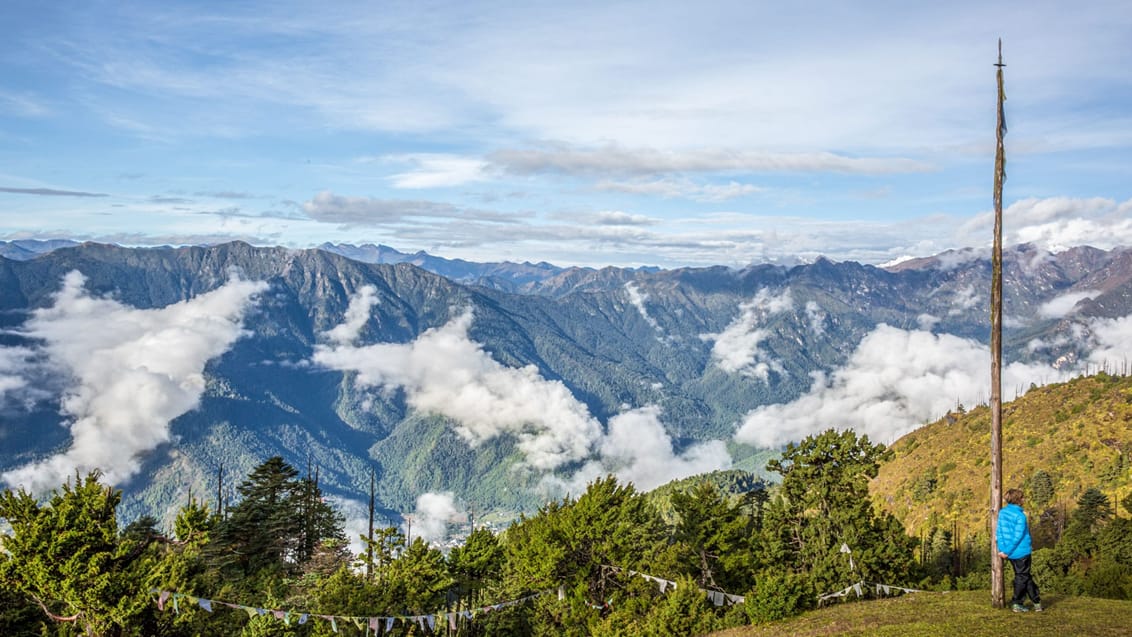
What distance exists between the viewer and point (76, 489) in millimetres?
27875

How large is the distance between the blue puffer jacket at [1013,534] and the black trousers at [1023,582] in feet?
1.82

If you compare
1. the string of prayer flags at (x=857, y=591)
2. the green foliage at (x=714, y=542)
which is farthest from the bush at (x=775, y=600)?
the green foliage at (x=714, y=542)

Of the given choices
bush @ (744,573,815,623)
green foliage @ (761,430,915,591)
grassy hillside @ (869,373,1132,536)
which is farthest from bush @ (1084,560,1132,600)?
grassy hillside @ (869,373,1132,536)

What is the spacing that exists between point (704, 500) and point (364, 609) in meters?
24.0

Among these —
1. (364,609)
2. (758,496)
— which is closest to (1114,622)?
(364,609)

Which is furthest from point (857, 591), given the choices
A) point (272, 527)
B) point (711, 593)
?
point (272, 527)

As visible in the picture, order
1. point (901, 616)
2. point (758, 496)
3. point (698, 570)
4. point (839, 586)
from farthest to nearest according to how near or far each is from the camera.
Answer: point (758, 496)
point (698, 570)
point (839, 586)
point (901, 616)

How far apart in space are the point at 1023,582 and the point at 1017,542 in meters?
2.05

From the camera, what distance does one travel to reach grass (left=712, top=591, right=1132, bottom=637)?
20.4 metres

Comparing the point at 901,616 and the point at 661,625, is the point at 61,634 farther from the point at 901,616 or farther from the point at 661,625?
the point at 901,616

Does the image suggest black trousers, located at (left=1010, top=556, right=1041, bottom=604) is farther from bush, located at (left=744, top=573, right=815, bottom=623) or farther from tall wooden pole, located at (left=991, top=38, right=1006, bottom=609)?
bush, located at (left=744, top=573, right=815, bottom=623)

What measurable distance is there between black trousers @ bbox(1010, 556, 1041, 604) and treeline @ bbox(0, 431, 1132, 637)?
9905 millimetres

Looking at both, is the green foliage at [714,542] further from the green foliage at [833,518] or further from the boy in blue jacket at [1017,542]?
the boy in blue jacket at [1017,542]

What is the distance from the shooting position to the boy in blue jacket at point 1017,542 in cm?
2069
